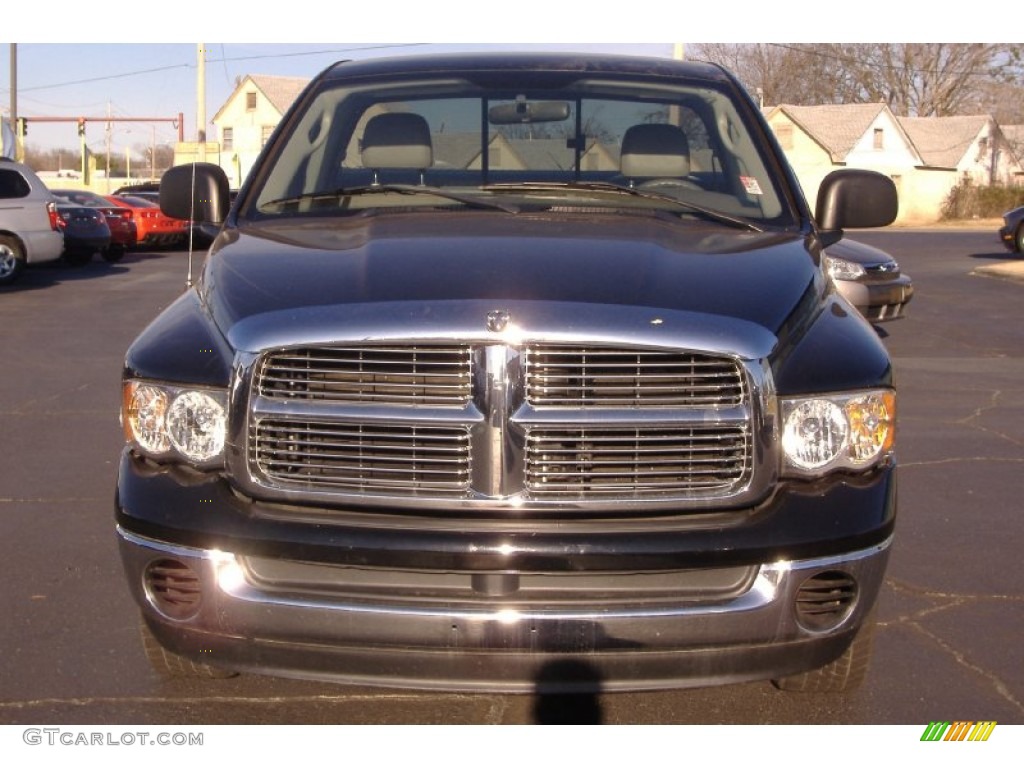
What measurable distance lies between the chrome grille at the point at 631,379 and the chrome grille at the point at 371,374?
0.63 ft

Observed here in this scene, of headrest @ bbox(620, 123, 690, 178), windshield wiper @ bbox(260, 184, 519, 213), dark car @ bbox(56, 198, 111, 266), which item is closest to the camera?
windshield wiper @ bbox(260, 184, 519, 213)

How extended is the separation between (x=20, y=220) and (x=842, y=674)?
17430mm

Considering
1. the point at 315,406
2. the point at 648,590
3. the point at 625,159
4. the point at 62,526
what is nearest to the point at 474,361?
the point at 315,406

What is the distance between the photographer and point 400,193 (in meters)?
4.29

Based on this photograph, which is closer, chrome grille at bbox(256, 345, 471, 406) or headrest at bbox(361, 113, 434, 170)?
chrome grille at bbox(256, 345, 471, 406)

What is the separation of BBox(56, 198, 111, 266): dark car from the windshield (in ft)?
61.5

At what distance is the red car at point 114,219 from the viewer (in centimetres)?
2484

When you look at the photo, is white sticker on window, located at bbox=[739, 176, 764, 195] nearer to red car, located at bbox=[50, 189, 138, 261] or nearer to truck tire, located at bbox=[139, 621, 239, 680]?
truck tire, located at bbox=[139, 621, 239, 680]

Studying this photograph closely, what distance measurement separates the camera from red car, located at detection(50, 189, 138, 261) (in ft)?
81.5

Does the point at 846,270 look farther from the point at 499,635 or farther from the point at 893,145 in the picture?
the point at 893,145

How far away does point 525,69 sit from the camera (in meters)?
4.88

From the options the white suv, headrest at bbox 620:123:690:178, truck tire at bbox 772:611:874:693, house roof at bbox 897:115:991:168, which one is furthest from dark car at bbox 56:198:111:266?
house roof at bbox 897:115:991:168

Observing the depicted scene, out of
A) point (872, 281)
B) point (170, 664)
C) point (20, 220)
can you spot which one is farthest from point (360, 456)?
point (20, 220)

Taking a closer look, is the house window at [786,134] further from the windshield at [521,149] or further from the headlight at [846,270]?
the windshield at [521,149]
